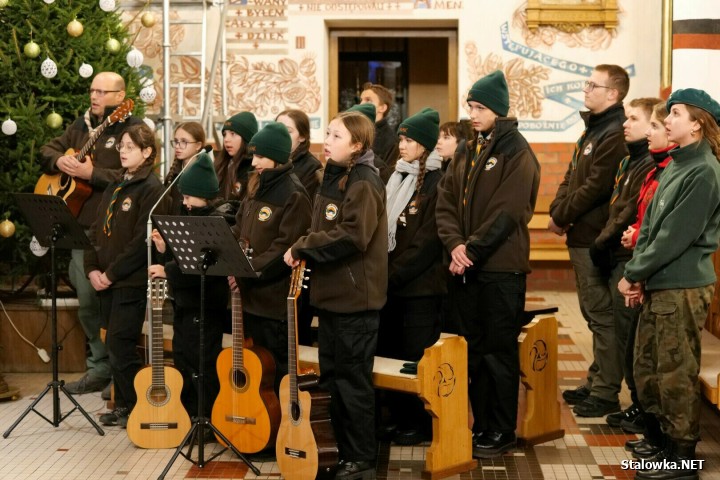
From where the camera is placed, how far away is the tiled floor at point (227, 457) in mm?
4918

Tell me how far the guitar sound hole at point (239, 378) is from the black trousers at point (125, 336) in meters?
0.91

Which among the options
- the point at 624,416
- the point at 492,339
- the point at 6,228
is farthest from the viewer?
the point at 6,228

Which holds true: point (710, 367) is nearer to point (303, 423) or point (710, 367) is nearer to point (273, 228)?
point (303, 423)

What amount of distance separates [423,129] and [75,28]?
301 centimetres

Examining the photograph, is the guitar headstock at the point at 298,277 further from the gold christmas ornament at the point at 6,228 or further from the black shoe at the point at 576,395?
the gold christmas ornament at the point at 6,228

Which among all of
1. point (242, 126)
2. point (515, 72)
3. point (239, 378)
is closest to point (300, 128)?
point (242, 126)

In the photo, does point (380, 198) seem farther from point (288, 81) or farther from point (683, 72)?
point (288, 81)

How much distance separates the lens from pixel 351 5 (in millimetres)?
9922

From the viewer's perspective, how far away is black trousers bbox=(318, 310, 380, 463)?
15.7 feet

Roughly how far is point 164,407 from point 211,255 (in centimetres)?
106

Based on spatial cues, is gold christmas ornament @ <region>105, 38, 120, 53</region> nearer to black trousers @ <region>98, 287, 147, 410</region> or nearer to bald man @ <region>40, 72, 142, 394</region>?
bald man @ <region>40, 72, 142, 394</region>

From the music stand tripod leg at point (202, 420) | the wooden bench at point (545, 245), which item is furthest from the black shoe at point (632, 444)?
the wooden bench at point (545, 245)

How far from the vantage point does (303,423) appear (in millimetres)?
4641

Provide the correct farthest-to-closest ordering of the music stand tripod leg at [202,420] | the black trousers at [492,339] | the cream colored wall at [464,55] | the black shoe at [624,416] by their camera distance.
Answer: the cream colored wall at [464,55] < the black shoe at [624,416] < the black trousers at [492,339] < the music stand tripod leg at [202,420]
